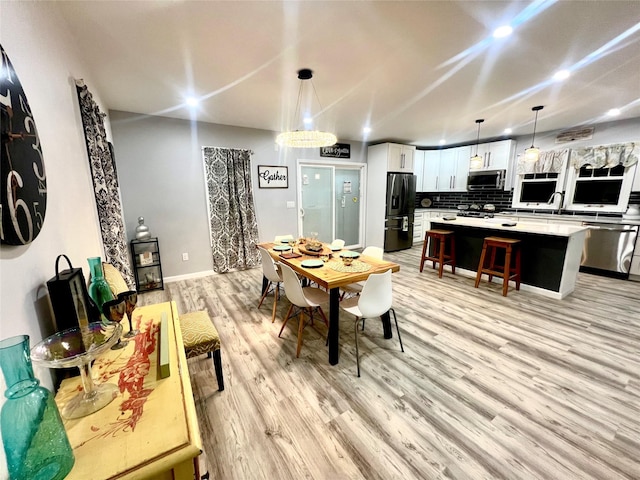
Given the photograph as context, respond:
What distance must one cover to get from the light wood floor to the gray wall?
4.51ft

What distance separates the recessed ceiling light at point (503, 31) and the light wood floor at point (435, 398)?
7.97 ft

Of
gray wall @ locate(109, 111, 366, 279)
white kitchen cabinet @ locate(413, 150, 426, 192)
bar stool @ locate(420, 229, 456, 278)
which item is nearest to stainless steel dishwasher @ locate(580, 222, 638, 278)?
bar stool @ locate(420, 229, 456, 278)

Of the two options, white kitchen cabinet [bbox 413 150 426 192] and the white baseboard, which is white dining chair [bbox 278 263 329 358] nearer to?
the white baseboard

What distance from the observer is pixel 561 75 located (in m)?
2.43

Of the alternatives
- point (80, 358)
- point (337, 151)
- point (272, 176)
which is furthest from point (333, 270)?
point (337, 151)

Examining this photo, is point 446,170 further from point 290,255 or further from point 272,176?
point 290,255

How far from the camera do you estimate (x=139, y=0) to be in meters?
1.45

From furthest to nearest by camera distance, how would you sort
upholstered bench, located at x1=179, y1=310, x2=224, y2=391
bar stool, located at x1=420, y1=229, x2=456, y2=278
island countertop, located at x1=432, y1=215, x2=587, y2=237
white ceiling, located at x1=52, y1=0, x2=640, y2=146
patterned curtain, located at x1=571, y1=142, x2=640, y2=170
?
bar stool, located at x1=420, y1=229, x2=456, y2=278 → patterned curtain, located at x1=571, y1=142, x2=640, y2=170 → island countertop, located at x1=432, y1=215, x2=587, y2=237 → upholstered bench, located at x1=179, y1=310, x2=224, y2=391 → white ceiling, located at x1=52, y1=0, x2=640, y2=146

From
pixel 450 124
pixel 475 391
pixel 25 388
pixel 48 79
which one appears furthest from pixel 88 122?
pixel 450 124

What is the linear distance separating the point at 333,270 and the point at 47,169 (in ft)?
5.80

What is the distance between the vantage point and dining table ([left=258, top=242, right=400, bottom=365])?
1.99 meters

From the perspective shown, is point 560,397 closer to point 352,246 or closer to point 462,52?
point 462,52

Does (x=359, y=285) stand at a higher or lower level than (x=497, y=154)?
lower

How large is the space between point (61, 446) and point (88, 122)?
6.86 feet
